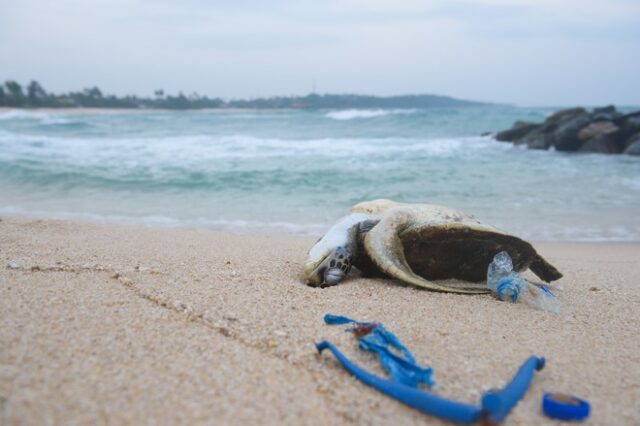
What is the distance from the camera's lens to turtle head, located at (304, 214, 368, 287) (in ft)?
12.4

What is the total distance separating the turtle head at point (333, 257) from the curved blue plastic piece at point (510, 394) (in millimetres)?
1723

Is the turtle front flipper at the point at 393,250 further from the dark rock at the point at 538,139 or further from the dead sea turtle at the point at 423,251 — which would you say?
the dark rock at the point at 538,139

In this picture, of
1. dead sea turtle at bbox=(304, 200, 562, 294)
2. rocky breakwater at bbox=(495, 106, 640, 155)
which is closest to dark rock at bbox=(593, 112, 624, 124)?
rocky breakwater at bbox=(495, 106, 640, 155)

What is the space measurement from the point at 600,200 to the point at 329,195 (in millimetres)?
4947

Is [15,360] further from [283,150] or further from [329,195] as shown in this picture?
[283,150]

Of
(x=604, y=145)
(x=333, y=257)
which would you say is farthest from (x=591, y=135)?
(x=333, y=257)

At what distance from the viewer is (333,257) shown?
3861mm

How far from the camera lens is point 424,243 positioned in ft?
12.2

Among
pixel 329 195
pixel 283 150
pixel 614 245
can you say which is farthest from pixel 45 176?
pixel 614 245

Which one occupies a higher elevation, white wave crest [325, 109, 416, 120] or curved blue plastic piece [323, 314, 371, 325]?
white wave crest [325, 109, 416, 120]

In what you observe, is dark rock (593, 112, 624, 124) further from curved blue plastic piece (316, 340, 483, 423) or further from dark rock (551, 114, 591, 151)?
curved blue plastic piece (316, 340, 483, 423)

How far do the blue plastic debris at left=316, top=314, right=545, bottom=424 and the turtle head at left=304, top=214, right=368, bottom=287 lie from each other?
1137 millimetres

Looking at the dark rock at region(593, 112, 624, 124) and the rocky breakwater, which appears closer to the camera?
the rocky breakwater

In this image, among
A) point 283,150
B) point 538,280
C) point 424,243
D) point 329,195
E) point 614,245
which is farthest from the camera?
point 283,150
